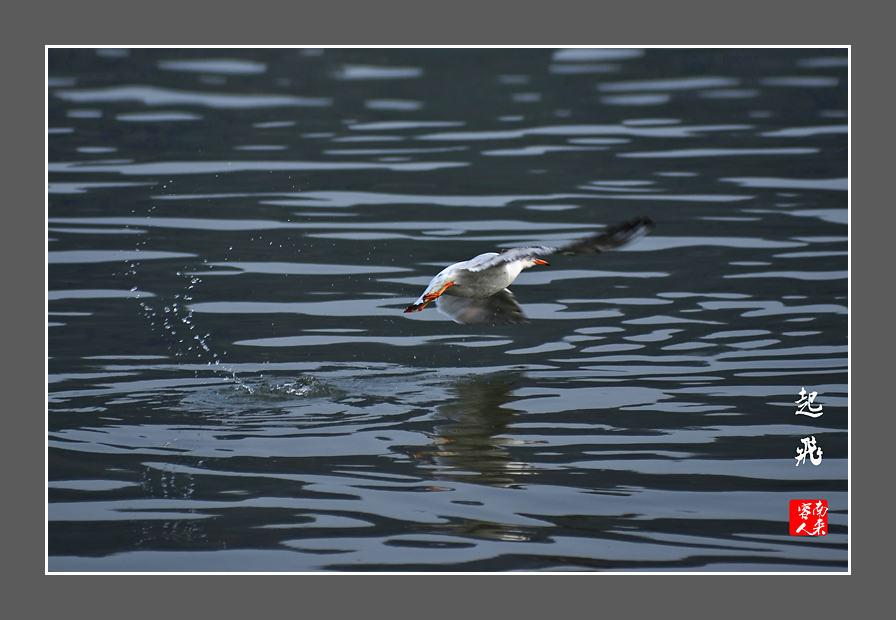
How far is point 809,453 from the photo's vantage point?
7.56 meters

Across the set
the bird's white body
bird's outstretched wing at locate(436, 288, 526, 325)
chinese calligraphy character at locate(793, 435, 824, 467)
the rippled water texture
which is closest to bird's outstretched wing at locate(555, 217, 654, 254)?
the bird's white body

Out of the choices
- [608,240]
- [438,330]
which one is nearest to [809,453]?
[608,240]

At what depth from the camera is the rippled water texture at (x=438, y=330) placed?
21.8 feet

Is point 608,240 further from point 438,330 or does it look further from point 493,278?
point 438,330

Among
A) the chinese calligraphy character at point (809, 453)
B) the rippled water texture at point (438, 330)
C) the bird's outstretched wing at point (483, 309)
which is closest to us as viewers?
the rippled water texture at point (438, 330)

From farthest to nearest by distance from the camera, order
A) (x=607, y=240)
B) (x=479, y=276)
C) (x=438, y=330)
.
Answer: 1. (x=438, y=330)
2. (x=479, y=276)
3. (x=607, y=240)

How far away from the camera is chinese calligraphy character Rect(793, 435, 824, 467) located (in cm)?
748

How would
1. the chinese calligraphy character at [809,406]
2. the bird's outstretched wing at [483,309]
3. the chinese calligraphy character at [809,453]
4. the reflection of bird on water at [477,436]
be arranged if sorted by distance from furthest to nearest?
the bird's outstretched wing at [483,309] < the chinese calligraphy character at [809,406] < the chinese calligraphy character at [809,453] < the reflection of bird on water at [477,436]

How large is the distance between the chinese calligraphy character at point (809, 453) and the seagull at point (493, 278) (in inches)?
73.6

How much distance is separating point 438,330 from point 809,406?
12.2 ft

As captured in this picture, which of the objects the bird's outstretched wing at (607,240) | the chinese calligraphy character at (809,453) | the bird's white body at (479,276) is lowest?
the chinese calligraphy character at (809,453)

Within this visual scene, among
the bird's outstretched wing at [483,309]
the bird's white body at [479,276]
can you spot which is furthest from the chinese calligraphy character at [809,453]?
the bird's outstretched wing at [483,309]

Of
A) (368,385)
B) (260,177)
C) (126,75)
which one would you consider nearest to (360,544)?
(368,385)

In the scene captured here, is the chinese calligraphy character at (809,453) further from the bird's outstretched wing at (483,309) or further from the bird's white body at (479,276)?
the bird's outstretched wing at (483,309)
